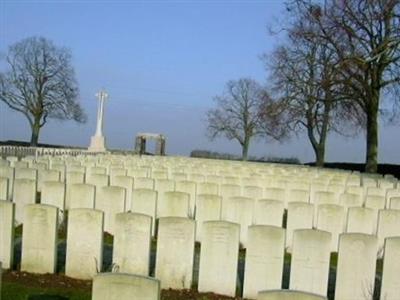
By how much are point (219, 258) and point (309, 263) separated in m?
0.96

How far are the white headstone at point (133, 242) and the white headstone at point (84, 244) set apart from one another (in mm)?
223

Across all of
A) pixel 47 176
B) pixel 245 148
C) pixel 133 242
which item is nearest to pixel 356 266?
pixel 133 242

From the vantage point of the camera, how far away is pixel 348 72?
25969 mm

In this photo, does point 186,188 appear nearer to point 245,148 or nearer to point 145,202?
point 145,202

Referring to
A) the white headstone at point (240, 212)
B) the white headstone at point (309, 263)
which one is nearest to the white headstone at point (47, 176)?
the white headstone at point (240, 212)

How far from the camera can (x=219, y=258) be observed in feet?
20.7

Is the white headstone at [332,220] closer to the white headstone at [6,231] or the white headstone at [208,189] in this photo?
the white headstone at [208,189]

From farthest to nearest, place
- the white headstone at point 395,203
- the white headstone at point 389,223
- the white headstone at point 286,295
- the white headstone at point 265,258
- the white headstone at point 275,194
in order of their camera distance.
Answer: the white headstone at point 275,194
the white headstone at point 395,203
the white headstone at point 389,223
the white headstone at point 265,258
the white headstone at point 286,295

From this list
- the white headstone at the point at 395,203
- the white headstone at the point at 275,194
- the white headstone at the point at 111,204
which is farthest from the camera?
the white headstone at the point at 275,194

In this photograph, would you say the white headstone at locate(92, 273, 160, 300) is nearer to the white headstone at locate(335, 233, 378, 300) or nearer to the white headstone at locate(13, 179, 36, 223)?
→ the white headstone at locate(335, 233, 378, 300)

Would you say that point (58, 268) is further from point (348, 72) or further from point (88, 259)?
point (348, 72)

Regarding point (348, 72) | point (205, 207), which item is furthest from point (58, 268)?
point (348, 72)

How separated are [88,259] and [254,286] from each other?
1.87m

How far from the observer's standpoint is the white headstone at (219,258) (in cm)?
630
